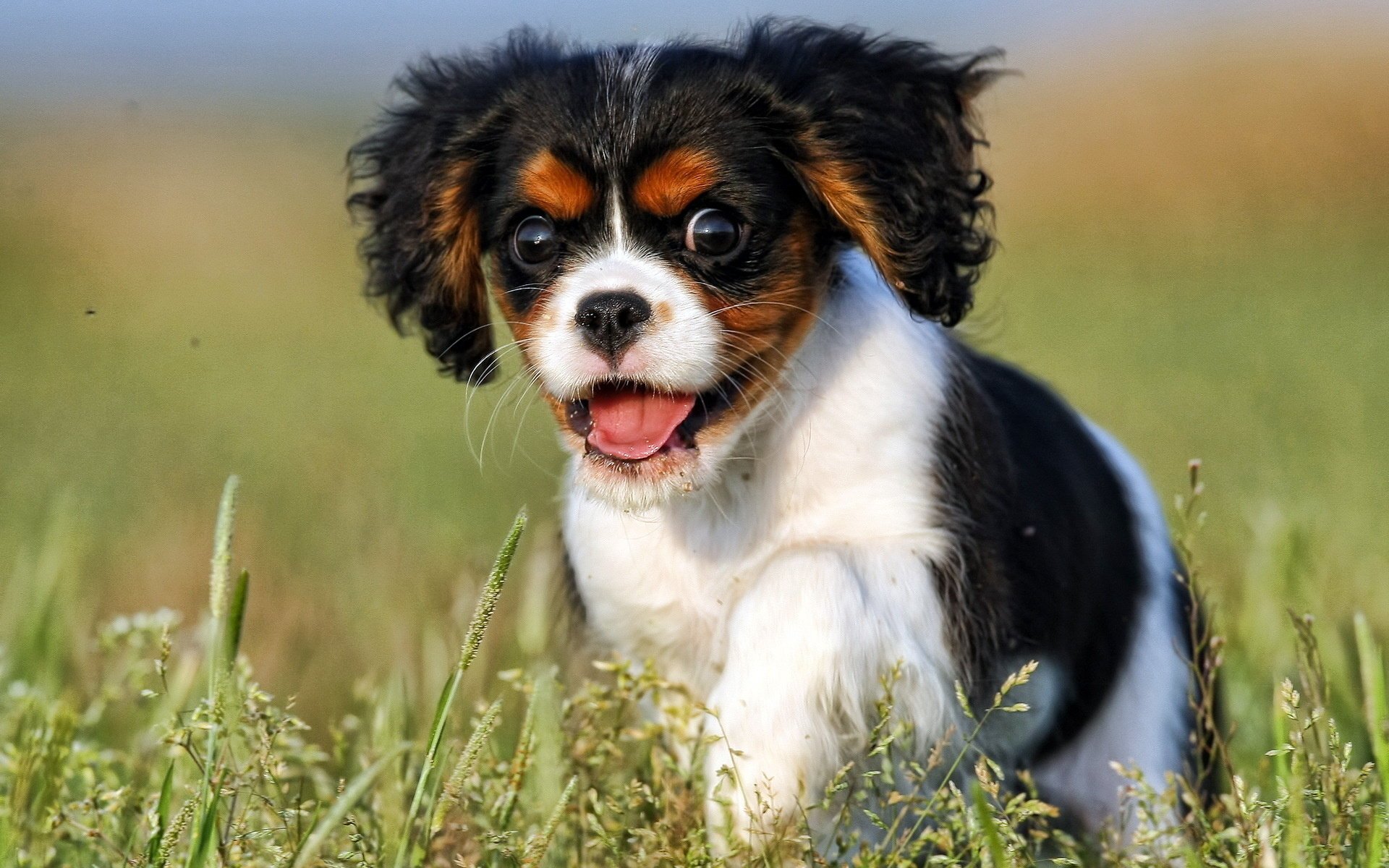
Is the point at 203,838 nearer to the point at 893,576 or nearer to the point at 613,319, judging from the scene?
the point at 613,319

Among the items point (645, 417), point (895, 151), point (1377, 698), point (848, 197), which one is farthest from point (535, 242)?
point (1377, 698)

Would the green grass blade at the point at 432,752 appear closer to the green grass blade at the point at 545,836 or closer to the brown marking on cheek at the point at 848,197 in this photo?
the green grass blade at the point at 545,836

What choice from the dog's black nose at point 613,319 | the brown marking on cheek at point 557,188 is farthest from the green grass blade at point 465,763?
the brown marking on cheek at point 557,188

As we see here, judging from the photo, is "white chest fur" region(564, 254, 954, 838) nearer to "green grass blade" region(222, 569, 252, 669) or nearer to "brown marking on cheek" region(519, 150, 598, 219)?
"brown marking on cheek" region(519, 150, 598, 219)

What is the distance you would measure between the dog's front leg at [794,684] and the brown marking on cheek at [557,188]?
87cm

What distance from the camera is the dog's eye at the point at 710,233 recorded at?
3637 millimetres

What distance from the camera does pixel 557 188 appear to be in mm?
3695

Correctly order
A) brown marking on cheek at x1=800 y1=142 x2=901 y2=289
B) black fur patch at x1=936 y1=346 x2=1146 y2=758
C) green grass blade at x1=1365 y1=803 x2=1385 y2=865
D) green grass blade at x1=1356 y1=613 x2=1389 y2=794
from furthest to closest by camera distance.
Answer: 1. black fur patch at x1=936 y1=346 x2=1146 y2=758
2. brown marking on cheek at x1=800 y1=142 x2=901 y2=289
3. green grass blade at x1=1356 y1=613 x2=1389 y2=794
4. green grass blade at x1=1365 y1=803 x2=1385 y2=865

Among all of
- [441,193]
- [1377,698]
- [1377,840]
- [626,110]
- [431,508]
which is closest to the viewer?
[1377,840]

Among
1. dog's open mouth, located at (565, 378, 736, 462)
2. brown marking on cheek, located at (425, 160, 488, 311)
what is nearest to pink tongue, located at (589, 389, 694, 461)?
dog's open mouth, located at (565, 378, 736, 462)

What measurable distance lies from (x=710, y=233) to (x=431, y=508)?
13.7ft

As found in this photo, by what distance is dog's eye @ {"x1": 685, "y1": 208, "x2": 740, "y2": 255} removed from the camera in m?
3.64

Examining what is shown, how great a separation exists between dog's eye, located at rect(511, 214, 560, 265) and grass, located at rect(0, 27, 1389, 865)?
309 millimetres

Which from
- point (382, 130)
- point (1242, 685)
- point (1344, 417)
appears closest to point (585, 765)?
point (382, 130)
